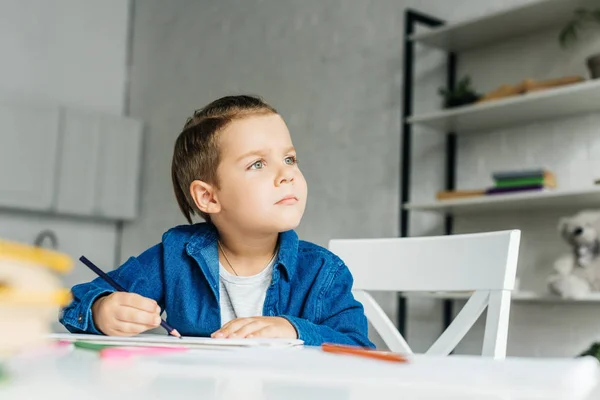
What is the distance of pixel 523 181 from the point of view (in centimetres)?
258

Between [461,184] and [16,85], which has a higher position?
[16,85]

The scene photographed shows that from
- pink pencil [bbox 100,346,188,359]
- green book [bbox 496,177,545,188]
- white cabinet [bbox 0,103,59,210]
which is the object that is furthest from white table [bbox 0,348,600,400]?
white cabinet [bbox 0,103,59,210]

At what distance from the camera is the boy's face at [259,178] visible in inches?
48.1

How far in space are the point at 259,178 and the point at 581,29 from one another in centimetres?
192

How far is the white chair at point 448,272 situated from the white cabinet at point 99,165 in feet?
11.9

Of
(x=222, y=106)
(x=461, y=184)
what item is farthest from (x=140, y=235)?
(x=222, y=106)

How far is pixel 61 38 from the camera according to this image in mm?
4922

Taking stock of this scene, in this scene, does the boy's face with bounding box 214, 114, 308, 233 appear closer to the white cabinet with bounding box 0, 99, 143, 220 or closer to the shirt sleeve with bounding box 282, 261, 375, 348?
the shirt sleeve with bounding box 282, 261, 375, 348

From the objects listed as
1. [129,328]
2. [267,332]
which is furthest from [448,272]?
[129,328]

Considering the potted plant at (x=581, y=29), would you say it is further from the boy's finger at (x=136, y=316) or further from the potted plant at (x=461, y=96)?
the boy's finger at (x=136, y=316)

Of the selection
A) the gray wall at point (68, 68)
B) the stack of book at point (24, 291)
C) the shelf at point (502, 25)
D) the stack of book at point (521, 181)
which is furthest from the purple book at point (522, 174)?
the gray wall at point (68, 68)

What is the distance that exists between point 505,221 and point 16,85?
3.28 metres

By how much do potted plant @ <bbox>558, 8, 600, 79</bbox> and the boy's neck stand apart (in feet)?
5.59

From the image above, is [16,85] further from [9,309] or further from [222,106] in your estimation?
[9,309]
